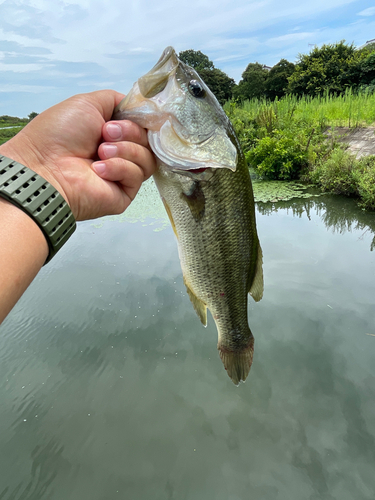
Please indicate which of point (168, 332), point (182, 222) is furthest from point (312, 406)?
point (182, 222)

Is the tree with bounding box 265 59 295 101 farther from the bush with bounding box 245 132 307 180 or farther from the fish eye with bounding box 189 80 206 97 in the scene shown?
the fish eye with bounding box 189 80 206 97

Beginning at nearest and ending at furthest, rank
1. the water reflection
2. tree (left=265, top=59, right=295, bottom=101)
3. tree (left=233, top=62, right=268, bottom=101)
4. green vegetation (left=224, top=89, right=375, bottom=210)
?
the water reflection
green vegetation (left=224, top=89, right=375, bottom=210)
tree (left=265, top=59, right=295, bottom=101)
tree (left=233, top=62, right=268, bottom=101)

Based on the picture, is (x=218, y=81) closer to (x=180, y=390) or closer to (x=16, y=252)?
(x=180, y=390)

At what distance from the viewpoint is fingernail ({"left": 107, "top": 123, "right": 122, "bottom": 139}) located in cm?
110

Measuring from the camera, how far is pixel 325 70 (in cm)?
1786

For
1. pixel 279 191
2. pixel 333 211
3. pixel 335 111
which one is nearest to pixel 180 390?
pixel 333 211

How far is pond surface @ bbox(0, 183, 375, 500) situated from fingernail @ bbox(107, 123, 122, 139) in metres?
2.40

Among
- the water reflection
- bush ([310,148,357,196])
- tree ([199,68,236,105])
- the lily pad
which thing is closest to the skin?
the water reflection

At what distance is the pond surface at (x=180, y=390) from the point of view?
2.23m

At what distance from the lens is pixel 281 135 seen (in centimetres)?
785

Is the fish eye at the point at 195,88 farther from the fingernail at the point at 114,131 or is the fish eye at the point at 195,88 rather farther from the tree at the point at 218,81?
the tree at the point at 218,81

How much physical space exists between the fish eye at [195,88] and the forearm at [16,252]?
0.74m

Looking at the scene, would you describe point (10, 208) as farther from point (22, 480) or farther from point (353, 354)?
point (353, 354)

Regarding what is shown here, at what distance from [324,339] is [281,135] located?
20.5ft
